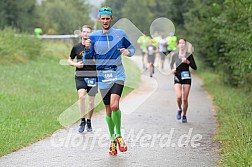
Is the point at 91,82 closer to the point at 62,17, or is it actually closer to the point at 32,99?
the point at 32,99

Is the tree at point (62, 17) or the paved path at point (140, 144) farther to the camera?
the tree at point (62, 17)

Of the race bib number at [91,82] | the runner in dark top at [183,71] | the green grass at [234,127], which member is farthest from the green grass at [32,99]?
the green grass at [234,127]

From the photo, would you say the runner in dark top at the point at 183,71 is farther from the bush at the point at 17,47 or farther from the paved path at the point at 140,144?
the bush at the point at 17,47

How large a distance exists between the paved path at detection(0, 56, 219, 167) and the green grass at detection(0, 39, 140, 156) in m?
0.39

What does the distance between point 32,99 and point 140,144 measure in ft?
20.4

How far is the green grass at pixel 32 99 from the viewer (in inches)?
440

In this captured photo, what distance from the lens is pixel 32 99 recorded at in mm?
16172

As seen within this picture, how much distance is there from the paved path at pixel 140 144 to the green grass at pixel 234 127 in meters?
0.23

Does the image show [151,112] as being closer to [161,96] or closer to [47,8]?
[161,96]

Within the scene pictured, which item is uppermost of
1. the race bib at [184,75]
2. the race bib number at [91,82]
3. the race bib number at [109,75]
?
the race bib number at [109,75]

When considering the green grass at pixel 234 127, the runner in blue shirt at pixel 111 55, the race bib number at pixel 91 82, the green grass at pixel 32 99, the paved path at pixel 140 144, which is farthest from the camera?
the race bib number at pixel 91 82

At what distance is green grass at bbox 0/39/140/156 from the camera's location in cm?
1119

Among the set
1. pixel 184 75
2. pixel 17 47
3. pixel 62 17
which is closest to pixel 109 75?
pixel 184 75

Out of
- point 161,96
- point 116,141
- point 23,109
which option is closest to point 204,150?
point 116,141
